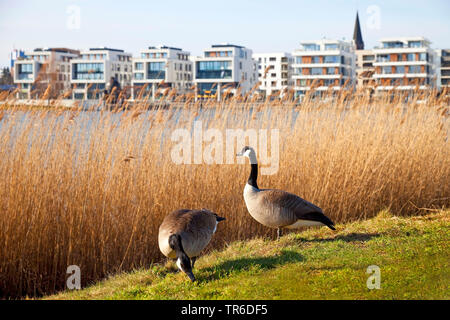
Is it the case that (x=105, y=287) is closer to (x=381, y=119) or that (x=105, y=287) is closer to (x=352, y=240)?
(x=352, y=240)

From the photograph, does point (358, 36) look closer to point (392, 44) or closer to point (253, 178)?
point (392, 44)

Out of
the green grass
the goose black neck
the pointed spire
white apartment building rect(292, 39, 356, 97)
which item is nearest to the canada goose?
the green grass

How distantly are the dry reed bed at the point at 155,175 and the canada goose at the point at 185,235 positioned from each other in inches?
58.5

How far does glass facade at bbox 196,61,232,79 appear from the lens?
10812 cm

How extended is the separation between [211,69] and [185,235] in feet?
347

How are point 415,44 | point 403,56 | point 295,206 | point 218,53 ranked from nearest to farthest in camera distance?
point 295,206
point 403,56
point 415,44
point 218,53

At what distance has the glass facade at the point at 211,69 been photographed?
4257 inches

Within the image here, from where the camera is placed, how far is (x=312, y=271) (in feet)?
16.6

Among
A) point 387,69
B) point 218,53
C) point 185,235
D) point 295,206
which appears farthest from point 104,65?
point 185,235

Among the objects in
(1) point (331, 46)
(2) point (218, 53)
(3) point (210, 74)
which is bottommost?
(3) point (210, 74)

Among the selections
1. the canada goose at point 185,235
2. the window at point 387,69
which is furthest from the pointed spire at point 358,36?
the canada goose at point 185,235

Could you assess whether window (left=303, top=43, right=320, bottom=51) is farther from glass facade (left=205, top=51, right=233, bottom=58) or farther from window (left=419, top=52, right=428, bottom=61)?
window (left=419, top=52, right=428, bottom=61)

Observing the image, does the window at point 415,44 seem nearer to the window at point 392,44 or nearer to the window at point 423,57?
the window at point 392,44
